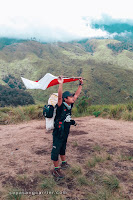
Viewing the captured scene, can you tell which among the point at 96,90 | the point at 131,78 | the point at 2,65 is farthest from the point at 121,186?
the point at 2,65

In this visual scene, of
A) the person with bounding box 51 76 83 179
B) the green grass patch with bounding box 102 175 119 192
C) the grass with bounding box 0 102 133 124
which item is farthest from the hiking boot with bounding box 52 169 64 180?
the grass with bounding box 0 102 133 124

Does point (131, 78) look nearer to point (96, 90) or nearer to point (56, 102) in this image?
point (96, 90)

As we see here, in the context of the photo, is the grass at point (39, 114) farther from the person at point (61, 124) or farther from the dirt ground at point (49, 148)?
the person at point (61, 124)

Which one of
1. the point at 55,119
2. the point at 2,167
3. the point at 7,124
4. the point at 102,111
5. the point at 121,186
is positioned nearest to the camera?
the point at 121,186

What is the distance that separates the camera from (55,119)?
11.3 feet

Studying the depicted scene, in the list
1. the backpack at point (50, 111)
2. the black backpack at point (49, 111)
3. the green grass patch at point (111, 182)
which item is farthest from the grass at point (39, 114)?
the black backpack at point (49, 111)

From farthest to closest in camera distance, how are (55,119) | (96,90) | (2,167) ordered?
(96,90) → (2,167) → (55,119)

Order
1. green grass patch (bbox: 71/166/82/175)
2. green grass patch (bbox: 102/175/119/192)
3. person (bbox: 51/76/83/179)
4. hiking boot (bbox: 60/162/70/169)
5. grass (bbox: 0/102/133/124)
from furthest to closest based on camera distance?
grass (bbox: 0/102/133/124)
hiking boot (bbox: 60/162/70/169)
green grass patch (bbox: 71/166/82/175)
person (bbox: 51/76/83/179)
green grass patch (bbox: 102/175/119/192)

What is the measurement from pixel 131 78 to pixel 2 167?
11236 cm

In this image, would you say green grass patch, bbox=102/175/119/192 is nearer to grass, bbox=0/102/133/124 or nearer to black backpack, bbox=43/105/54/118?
black backpack, bbox=43/105/54/118

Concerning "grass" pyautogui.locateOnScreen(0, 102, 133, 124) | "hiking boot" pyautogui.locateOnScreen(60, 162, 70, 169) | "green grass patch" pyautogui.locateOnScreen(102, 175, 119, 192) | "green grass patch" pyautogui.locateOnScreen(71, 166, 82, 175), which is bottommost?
"grass" pyautogui.locateOnScreen(0, 102, 133, 124)

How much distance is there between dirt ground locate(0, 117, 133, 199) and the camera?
12.5 ft

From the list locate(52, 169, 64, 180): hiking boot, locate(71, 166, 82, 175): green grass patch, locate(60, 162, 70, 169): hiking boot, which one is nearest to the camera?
locate(52, 169, 64, 180): hiking boot

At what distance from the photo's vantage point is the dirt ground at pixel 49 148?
3816 mm
